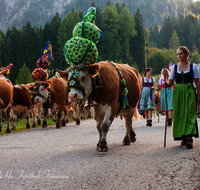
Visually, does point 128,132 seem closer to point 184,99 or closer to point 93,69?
point 184,99

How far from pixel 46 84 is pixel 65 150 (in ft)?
19.2

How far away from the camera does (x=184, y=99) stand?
5895 millimetres

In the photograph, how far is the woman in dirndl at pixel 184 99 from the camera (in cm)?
579

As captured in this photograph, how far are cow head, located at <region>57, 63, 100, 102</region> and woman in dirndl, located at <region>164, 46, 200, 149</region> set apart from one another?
5.63ft

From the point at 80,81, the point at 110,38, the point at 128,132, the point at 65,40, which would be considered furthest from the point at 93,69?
the point at 110,38

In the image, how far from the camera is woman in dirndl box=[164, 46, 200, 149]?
19.0ft

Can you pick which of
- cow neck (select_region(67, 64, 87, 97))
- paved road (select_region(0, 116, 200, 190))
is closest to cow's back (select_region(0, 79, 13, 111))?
paved road (select_region(0, 116, 200, 190))

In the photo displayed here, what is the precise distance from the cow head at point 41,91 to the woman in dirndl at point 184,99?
6.51 meters

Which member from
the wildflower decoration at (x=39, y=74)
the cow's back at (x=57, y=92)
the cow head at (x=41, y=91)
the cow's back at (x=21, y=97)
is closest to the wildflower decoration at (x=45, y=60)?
the wildflower decoration at (x=39, y=74)

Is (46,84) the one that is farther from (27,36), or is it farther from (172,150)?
(27,36)

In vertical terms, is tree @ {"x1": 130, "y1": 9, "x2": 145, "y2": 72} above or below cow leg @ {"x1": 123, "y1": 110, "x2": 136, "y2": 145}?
above

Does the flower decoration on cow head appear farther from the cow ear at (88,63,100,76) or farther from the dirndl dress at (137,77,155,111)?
the dirndl dress at (137,77,155,111)

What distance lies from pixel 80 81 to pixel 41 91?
6.24m

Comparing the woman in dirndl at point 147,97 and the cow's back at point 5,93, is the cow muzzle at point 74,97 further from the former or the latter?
the woman in dirndl at point 147,97
